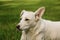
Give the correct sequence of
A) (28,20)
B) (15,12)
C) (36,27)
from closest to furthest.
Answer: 1. (28,20)
2. (36,27)
3. (15,12)

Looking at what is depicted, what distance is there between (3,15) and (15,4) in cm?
239

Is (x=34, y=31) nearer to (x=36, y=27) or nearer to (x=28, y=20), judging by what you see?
(x=36, y=27)

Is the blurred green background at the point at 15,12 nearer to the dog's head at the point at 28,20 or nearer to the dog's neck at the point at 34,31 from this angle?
the dog's neck at the point at 34,31

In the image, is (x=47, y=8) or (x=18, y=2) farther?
(x=18, y=2)

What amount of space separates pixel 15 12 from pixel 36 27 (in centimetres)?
589

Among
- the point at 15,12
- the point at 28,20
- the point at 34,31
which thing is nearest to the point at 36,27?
the point at 34,31

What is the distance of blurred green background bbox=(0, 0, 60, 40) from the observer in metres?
10.2

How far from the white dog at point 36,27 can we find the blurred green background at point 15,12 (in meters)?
1.45

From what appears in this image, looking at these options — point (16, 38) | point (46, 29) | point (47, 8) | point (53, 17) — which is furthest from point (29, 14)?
point (47, 8)

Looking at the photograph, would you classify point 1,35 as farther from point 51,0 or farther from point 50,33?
point 51,0

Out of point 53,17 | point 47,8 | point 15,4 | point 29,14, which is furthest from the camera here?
point 15,4

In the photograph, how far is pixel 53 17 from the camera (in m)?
13.1

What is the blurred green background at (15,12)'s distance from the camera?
401 inches

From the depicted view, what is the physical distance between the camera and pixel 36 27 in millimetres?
8078
